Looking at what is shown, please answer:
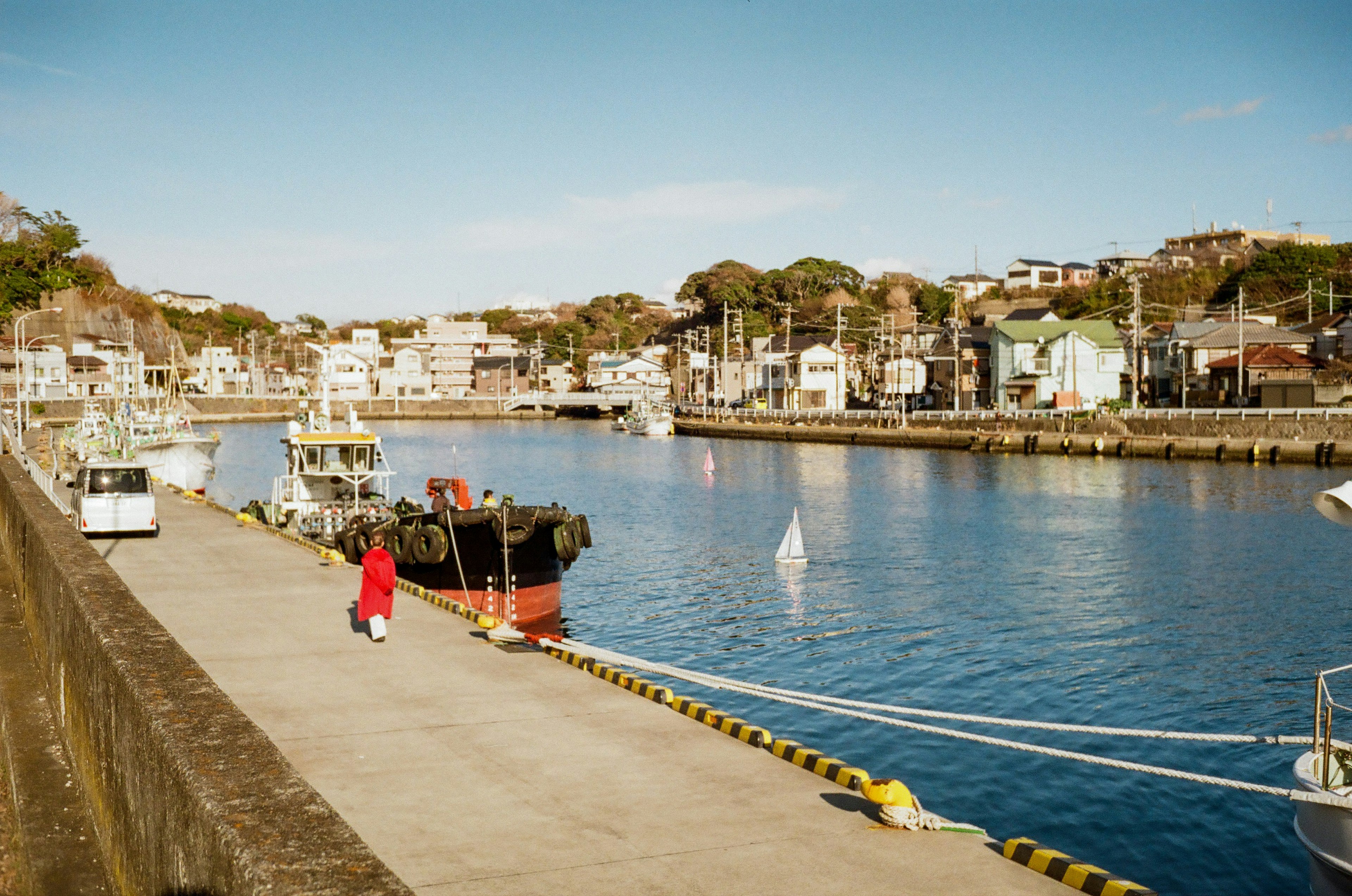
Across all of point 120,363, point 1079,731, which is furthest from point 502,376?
point 1079,731

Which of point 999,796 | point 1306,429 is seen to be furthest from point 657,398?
point 999,796

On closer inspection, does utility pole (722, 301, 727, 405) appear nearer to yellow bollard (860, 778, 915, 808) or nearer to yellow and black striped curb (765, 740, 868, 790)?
yellow and black striped curb (765, 740, 868, 790)

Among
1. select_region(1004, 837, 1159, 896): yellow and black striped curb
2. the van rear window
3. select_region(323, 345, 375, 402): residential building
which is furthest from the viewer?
select_region(323, 345, 375, 402): residential building

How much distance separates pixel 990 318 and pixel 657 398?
36.9 m

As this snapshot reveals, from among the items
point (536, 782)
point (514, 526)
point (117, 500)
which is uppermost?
point (117, 500)

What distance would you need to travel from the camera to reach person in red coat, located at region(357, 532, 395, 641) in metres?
12.6

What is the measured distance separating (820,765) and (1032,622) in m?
15.5

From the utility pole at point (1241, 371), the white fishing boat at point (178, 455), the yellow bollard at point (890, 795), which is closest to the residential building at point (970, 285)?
the utility pole at point (1241, 371)

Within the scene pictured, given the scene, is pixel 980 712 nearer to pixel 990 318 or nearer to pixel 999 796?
pixel 999 796

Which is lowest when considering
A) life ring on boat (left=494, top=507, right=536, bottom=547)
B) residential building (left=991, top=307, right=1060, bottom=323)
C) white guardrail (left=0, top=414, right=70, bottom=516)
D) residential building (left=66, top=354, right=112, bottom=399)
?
life ring on boat (left=494, top=507, right=536, bottom=547)

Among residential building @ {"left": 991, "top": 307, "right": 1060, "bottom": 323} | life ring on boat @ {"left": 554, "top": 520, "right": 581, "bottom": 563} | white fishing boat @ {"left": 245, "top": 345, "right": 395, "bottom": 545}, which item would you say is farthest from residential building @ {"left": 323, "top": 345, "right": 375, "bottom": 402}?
life ring on boat @ {"left": 554, "top": 520, "right": 581, "bottom": 563}

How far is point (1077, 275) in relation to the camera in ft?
494

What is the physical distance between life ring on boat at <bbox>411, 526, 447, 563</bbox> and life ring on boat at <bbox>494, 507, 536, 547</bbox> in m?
0.96

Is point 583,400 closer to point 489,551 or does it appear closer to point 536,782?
point 489,551
